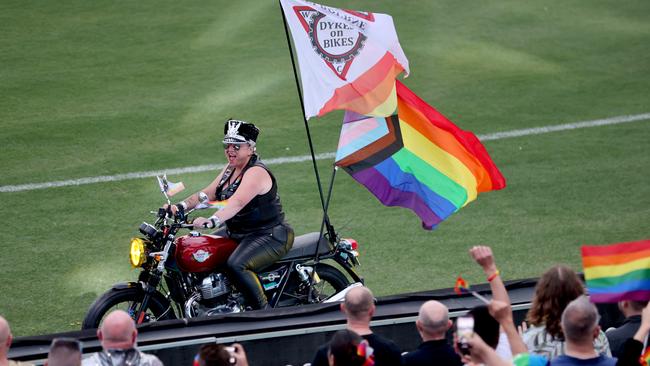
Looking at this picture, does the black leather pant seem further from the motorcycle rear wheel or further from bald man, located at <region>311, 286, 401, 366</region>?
bald man, located at <region>311, 286, 401, 366</region>

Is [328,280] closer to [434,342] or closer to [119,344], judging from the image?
[434,342]

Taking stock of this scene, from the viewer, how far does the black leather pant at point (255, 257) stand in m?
9.05

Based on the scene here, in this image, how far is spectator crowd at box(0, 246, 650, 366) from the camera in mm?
5598

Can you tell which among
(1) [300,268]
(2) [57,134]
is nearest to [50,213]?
(2) [57,134]

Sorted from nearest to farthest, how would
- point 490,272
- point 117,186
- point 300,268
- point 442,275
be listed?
point 490,272, point 300,268, point 442,275, point 117,186

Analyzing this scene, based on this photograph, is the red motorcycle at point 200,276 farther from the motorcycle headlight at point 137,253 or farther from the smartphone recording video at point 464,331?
the smartphone recording video at point 464,331

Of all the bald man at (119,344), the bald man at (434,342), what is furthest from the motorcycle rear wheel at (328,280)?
the bald man at (119,344)

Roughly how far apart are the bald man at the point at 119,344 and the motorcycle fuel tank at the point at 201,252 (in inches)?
113

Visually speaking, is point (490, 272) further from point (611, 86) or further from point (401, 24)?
point (401, 24)

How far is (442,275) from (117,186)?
4.54 meters

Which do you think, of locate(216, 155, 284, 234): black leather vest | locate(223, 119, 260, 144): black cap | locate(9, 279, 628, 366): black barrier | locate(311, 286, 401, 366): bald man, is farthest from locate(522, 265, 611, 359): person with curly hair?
locate(223, 119, 260, 144): black cap

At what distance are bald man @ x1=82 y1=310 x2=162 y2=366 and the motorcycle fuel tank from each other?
2875 millimetres

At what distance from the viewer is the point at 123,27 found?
1919 centimetres

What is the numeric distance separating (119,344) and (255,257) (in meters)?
3.21
